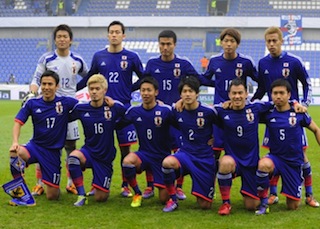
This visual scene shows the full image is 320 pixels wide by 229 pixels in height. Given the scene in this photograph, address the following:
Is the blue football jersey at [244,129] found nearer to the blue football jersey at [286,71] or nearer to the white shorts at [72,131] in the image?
the blue football jersey at [286,71]

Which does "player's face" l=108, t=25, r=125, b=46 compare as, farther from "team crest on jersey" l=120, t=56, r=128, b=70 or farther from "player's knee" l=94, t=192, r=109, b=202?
"player's knee" l=94, t=192, r=109, b=202

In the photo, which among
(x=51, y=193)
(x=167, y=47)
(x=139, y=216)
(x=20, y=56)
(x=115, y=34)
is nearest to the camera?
(x=139, y=216)

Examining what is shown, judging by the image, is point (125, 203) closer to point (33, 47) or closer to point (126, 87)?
point (126, 87)

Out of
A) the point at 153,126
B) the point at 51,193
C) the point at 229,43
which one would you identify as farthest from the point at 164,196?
the point at 229,43

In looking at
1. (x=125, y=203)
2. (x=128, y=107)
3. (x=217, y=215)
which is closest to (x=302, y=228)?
(x=217, y=215)

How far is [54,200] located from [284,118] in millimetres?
2397

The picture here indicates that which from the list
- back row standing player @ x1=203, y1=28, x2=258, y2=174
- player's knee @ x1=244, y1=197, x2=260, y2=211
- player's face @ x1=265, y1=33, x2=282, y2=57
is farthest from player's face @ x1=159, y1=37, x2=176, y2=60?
player's knee @ x1=244, y1=197, x2=260, y2=211

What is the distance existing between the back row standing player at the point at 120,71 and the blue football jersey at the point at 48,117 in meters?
0.55

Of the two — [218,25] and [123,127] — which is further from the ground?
[218,25]

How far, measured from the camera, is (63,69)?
224 inches

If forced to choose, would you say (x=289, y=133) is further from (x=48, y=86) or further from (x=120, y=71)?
(x=48, y=86)

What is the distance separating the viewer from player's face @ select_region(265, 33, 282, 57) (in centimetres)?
504

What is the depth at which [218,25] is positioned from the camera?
29422mm

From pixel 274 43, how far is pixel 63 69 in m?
2.24
